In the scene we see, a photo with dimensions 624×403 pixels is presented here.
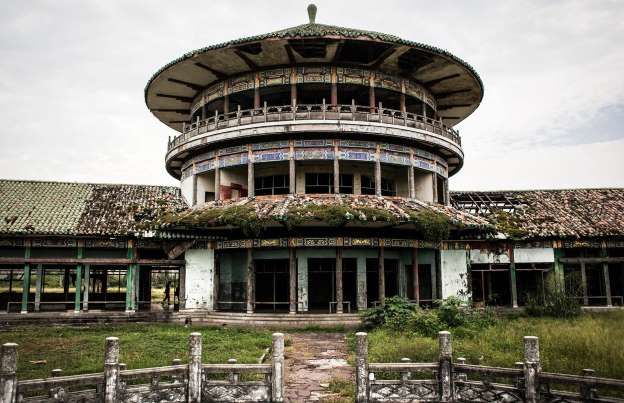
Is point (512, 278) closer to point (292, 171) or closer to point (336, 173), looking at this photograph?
point (336, 173)

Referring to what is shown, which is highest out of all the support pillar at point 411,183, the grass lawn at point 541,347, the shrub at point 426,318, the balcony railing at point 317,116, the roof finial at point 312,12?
the roof finial at point 312,12

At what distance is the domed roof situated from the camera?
930 inches

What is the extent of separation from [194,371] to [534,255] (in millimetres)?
22976

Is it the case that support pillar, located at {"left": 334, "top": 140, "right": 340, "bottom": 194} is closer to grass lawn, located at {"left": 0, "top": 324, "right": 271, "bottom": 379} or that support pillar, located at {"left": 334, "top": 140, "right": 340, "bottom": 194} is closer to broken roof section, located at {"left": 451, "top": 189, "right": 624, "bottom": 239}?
grass lawn, located at {"left": 0, "top": 324, "right": 271, "bottom": 379}

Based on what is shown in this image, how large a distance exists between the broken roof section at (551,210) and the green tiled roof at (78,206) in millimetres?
17271

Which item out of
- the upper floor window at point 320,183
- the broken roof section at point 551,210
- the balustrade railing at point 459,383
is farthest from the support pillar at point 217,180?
the balustrade railing at point 459,383

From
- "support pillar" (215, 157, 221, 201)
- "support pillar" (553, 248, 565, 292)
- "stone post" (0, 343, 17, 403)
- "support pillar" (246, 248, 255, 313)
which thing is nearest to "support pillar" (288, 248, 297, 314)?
"support pillar" (246, 248, 255, 313)

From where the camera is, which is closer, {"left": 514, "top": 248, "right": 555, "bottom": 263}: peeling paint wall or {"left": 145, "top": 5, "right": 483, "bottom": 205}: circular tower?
{"left": 145, "top": 5, "right": 483, "bottom": 205}: circular tower

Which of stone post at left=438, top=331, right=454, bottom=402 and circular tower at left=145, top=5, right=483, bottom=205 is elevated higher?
circular tower at left=145, top=5, right=483, bottom=205

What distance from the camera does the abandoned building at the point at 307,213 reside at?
23.5 metres

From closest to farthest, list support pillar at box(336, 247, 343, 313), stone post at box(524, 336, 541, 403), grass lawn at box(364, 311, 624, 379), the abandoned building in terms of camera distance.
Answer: stone post at box(524, 336, 541, 403) → grass lawn at box(364, 311, 624, 379) → support pillar at box(336, 247, 343, 313) → the abandoned building

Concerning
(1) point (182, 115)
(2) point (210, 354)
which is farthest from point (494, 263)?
(1) point (182, 115)

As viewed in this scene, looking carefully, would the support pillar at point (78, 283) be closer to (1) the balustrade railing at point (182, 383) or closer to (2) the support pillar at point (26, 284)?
(2) the support pillar at point (26, 284)

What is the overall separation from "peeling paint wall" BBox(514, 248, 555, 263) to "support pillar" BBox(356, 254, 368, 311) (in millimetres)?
9137
